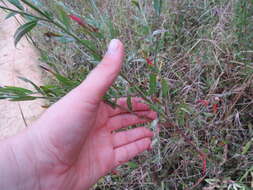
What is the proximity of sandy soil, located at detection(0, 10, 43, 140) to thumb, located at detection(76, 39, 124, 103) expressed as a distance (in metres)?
0.94

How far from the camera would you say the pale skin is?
75 cm

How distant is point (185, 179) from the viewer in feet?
3.53

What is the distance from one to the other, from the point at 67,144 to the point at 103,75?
0.29 m

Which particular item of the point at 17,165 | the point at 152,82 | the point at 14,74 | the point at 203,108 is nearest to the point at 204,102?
the point at 203,108

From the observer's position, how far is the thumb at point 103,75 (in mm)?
726

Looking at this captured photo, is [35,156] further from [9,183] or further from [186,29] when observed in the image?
[186,29]

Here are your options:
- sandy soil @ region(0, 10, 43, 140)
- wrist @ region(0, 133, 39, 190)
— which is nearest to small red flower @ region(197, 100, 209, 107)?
wrist @ region(0, 133, 39, 190)

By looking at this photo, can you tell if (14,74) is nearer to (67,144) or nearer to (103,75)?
(67,144)

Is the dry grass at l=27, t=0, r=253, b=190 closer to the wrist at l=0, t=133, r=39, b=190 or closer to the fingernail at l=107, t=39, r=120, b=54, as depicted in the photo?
the fingernail at l=107, t=39, r=120, b=54

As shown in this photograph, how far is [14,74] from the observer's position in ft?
7.19

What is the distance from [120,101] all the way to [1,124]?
130cm

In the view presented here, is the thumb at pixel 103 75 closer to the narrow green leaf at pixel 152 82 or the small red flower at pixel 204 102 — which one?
the narrow green leaf at pixel 152 82

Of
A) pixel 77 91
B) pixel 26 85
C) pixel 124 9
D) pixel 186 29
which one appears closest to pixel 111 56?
pixel 77 91

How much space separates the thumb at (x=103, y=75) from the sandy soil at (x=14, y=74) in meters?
0.94
